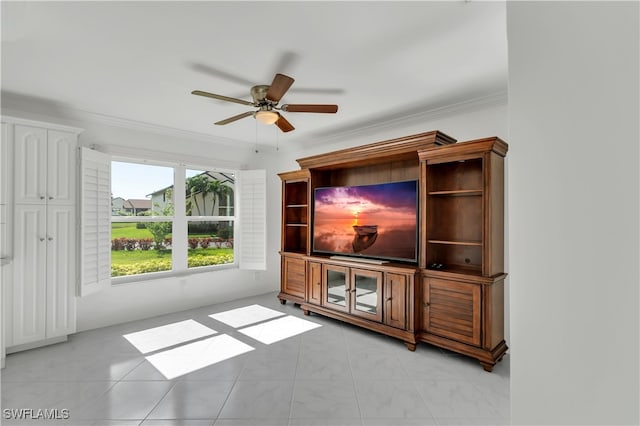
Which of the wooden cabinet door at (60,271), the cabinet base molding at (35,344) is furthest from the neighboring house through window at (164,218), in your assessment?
the cabinet base molding at (35,344)

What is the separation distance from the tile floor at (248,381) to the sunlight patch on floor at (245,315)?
9.8 inches

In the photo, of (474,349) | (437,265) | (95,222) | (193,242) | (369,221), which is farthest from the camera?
(193,242)

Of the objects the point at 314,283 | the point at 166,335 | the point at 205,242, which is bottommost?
the point at 166,335

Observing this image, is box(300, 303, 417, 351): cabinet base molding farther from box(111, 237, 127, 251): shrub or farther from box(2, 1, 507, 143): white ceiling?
box(111, 237, 127, 251): shrub

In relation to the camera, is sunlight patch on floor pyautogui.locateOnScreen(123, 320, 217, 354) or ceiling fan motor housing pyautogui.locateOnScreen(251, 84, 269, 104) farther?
sunlight patch on floor pyautogui.locateOnScreen(123, 320, 217, 354)

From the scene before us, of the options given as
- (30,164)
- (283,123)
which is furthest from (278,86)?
(30,164)

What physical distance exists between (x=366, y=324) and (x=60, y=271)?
10.1 ft

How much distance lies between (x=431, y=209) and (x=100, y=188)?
3540mm

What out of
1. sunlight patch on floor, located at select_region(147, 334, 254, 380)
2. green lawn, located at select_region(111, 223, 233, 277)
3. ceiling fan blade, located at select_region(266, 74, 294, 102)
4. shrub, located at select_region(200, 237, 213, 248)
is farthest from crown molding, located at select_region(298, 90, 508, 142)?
sunlight patch on floor, located at select_region(147, 334, 254, 380)

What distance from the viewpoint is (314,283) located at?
3703 mm

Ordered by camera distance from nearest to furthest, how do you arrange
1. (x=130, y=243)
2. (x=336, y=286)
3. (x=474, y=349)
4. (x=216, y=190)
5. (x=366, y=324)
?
(x=474, y=349) < (x=366, y=324) < (x=336, y=286) < (x=130, y=243) < (x=216, y=190)

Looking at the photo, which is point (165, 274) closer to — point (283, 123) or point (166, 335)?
point (166, 335)

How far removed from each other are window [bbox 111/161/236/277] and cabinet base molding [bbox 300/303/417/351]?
1.68 meters

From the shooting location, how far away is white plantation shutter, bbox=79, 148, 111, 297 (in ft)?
10.2
